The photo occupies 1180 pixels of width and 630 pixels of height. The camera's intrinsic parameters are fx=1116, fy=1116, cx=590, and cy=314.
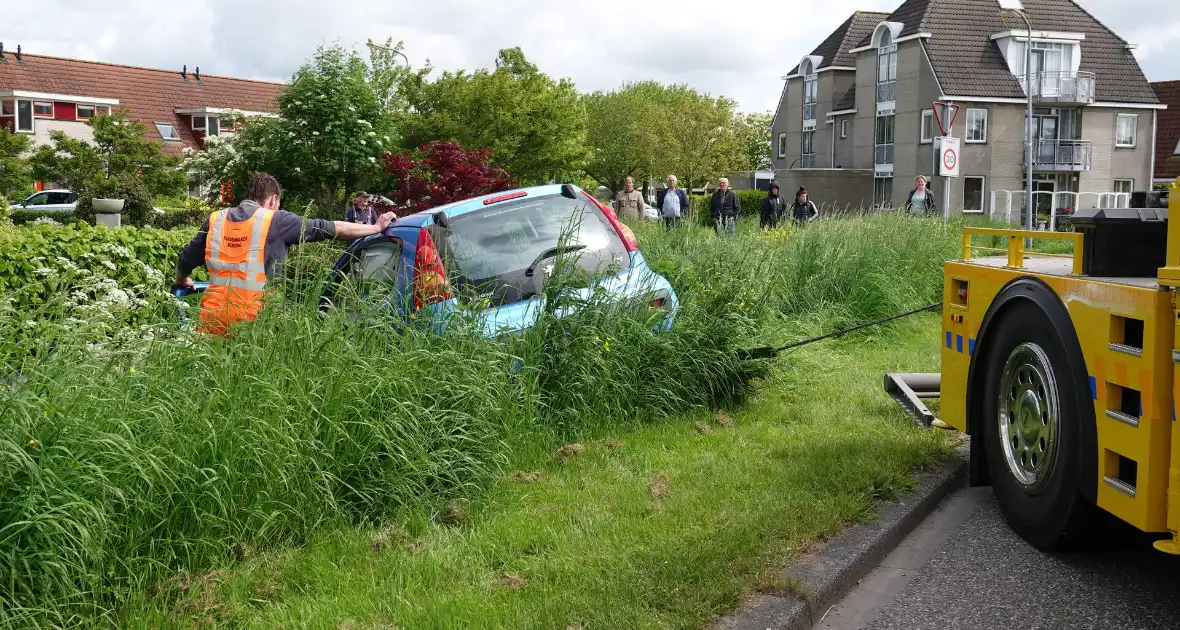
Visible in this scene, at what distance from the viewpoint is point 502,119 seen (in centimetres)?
2958

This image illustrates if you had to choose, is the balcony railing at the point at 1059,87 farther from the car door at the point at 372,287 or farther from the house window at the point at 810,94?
the car door at the point at 372,287

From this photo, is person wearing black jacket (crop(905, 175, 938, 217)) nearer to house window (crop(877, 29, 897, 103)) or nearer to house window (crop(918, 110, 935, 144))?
house window (crop(918, 110, 935, 144))

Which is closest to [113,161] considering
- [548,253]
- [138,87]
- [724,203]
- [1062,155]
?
[724,203]

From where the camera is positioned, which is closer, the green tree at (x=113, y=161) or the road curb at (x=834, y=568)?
the road curb at (x=834, y=568)

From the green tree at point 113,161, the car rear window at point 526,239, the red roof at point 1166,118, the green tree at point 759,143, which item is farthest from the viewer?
the green tree at point 759,143

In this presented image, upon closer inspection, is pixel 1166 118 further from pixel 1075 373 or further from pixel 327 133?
pixel 1075 373

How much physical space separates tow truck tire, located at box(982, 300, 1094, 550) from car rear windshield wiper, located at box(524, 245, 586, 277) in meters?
2.77

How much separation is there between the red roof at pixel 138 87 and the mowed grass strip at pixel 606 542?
201 ft

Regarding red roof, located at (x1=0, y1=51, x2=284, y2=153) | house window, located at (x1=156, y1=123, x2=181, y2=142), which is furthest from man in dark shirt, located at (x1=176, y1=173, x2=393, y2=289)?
house window, located at (x1=156, y1=123, x2=181, y2=142)

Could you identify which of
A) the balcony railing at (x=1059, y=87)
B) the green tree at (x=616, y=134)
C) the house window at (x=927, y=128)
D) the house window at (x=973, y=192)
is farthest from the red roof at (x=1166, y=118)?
the green tree at (x=616, y=134)

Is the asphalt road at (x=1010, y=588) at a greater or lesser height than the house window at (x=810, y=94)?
lesser

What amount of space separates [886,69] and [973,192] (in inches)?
314

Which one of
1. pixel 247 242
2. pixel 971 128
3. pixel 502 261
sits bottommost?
pixel 502 261

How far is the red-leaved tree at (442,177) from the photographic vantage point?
1647 centimetres
